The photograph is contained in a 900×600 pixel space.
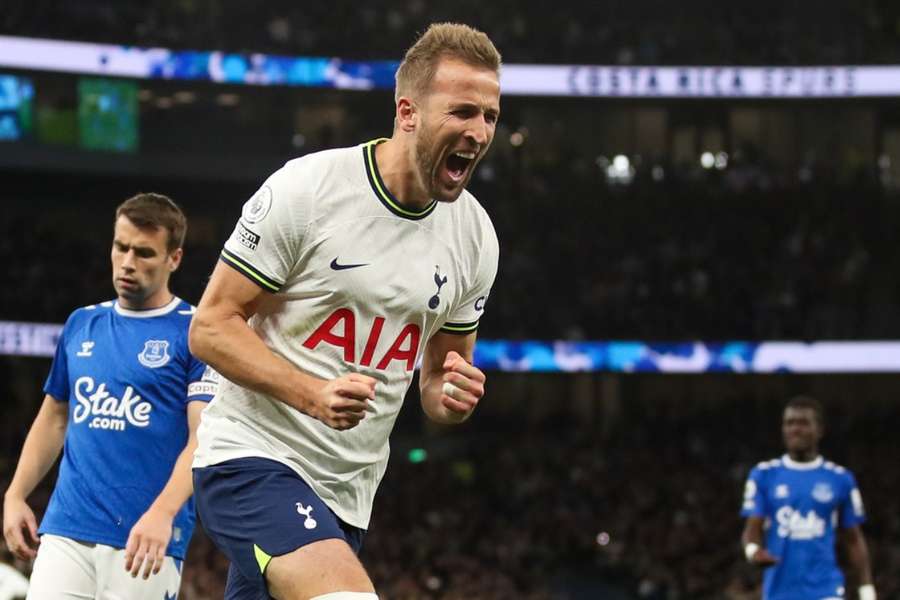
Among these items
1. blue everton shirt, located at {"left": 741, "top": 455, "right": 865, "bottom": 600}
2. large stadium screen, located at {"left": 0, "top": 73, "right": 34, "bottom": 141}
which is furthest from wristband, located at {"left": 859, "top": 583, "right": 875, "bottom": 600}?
large stadium screen, located at {"left": 0, "top": 73, "right": 34, "bottom": 141}

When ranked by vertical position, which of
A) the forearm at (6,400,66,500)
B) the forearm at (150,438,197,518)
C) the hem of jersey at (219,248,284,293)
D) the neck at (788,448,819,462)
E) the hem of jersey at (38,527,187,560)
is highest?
the hem of jersey at (219,248,284,293)

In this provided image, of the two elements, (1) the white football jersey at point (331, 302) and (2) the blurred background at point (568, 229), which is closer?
(1) the white football jersey at point (331, 302)

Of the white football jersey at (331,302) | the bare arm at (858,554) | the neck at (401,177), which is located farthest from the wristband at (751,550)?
the neck at (401,177)

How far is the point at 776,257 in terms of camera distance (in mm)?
29297

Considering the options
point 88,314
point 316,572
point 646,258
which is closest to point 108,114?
point 646,258

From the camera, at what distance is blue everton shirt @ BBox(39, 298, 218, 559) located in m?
5.45

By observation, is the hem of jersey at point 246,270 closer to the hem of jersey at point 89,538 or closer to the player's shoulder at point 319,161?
the player's shoulder at point 319,161

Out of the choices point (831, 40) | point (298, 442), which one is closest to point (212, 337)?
point (298, 442)

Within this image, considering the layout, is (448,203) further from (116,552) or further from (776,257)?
(776,257)

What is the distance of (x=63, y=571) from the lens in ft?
17.6

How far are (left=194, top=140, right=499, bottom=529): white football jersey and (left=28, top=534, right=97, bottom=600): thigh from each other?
1476 mm

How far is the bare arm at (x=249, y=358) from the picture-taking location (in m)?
3.71

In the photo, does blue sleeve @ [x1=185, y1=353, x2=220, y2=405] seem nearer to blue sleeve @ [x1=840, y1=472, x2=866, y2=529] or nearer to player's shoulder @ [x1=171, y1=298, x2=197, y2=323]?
player's shoulder @ [x1=171, y1=298, x2=197, y2=323]

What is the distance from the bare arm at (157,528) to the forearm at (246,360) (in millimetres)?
1148
